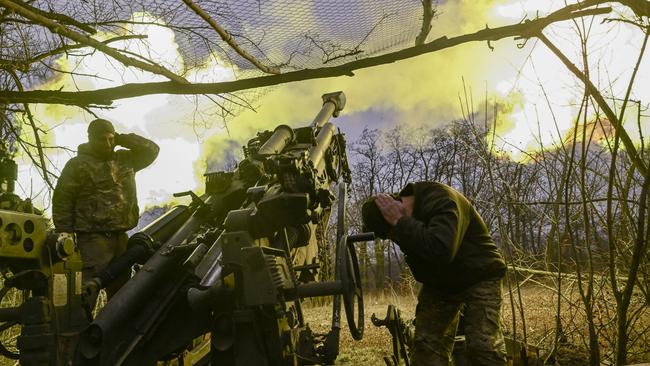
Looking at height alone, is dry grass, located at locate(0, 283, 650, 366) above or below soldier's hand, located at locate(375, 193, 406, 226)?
below

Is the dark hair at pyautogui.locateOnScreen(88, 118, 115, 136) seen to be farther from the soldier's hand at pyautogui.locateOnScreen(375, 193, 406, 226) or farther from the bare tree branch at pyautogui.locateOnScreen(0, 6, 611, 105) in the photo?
the soldier's hand at pyautogui.locateOnScreen(375, 193, 406, 226)

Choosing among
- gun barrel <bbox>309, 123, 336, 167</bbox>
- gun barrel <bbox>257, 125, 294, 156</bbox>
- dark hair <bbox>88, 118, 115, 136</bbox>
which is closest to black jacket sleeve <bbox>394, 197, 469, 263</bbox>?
gun barrel <bbox>257, 125, 294, 156</bbox>

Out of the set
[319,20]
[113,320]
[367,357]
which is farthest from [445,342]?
[367,357]

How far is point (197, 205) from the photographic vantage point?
18.6 feet

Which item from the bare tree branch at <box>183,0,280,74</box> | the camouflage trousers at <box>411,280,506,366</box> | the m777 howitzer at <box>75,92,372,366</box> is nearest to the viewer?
the m777 howitzer at <box>75,92,372,366</box>

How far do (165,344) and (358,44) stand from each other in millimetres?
3330

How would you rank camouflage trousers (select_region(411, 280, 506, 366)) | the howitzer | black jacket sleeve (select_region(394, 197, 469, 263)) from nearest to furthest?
the howitzer < black jacket sleeve (select_region(394, 197, 469, 263)) < camouflage trousers (select_region(411, 280, 506, 366))

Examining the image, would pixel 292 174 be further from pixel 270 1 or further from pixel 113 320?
pixel 270 1

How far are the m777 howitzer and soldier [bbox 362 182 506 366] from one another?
31 cm

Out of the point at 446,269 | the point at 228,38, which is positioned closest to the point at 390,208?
the point at 446,269

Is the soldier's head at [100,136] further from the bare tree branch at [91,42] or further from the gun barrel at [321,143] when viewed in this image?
the gun barrel at [321,143]

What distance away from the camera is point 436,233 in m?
3.20

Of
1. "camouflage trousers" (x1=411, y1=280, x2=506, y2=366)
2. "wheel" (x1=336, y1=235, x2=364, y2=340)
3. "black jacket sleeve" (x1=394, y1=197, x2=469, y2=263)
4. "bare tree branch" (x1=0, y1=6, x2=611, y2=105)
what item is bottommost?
"camouflage trousers" (x1=411, y1=280, x2=506, y2=366)

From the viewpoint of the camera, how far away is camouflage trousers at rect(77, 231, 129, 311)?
16.6 ft
